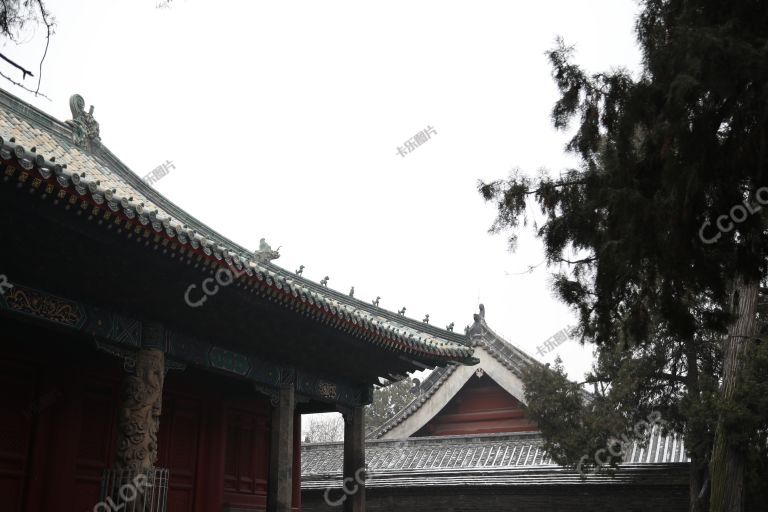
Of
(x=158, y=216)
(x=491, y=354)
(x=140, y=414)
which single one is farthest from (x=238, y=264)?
(x=491, y=354)

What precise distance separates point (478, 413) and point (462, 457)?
7.23 feet

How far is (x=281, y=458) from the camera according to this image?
33.3 feet

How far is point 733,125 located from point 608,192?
38.8 inches

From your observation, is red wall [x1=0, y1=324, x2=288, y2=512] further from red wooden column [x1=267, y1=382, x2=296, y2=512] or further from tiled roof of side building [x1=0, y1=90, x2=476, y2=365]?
tiled roof of side building [x1=0, y1=90, x2=476, y2=365]

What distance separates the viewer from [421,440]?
18.6 m

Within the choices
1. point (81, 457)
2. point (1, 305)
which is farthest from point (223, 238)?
point (1, 305)

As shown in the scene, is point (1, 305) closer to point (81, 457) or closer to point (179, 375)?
point (81, 457)

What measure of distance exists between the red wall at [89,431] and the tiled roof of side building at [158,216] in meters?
2.10

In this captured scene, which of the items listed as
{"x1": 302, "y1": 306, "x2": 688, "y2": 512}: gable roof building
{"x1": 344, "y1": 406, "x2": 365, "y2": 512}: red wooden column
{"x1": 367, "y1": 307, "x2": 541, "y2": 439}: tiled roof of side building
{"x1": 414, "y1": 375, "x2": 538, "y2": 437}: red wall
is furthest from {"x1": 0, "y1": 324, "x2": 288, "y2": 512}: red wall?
{"x1": 414, "y1": 375, "x2": 538, "y2": 437}: red wall

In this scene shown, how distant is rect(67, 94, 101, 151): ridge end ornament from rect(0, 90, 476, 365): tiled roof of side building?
0.24ft

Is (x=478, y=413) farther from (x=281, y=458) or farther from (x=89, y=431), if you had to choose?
(x=89, y=431)

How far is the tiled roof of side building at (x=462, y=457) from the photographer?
14844 millimetres

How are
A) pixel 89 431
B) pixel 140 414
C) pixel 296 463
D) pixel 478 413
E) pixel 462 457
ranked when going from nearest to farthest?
1. pixel 140 414
2. pixel 89 431
3. pixel 296 463
4. pixel 462 457
5. pixel 478 413

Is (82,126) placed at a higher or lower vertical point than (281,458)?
higher
